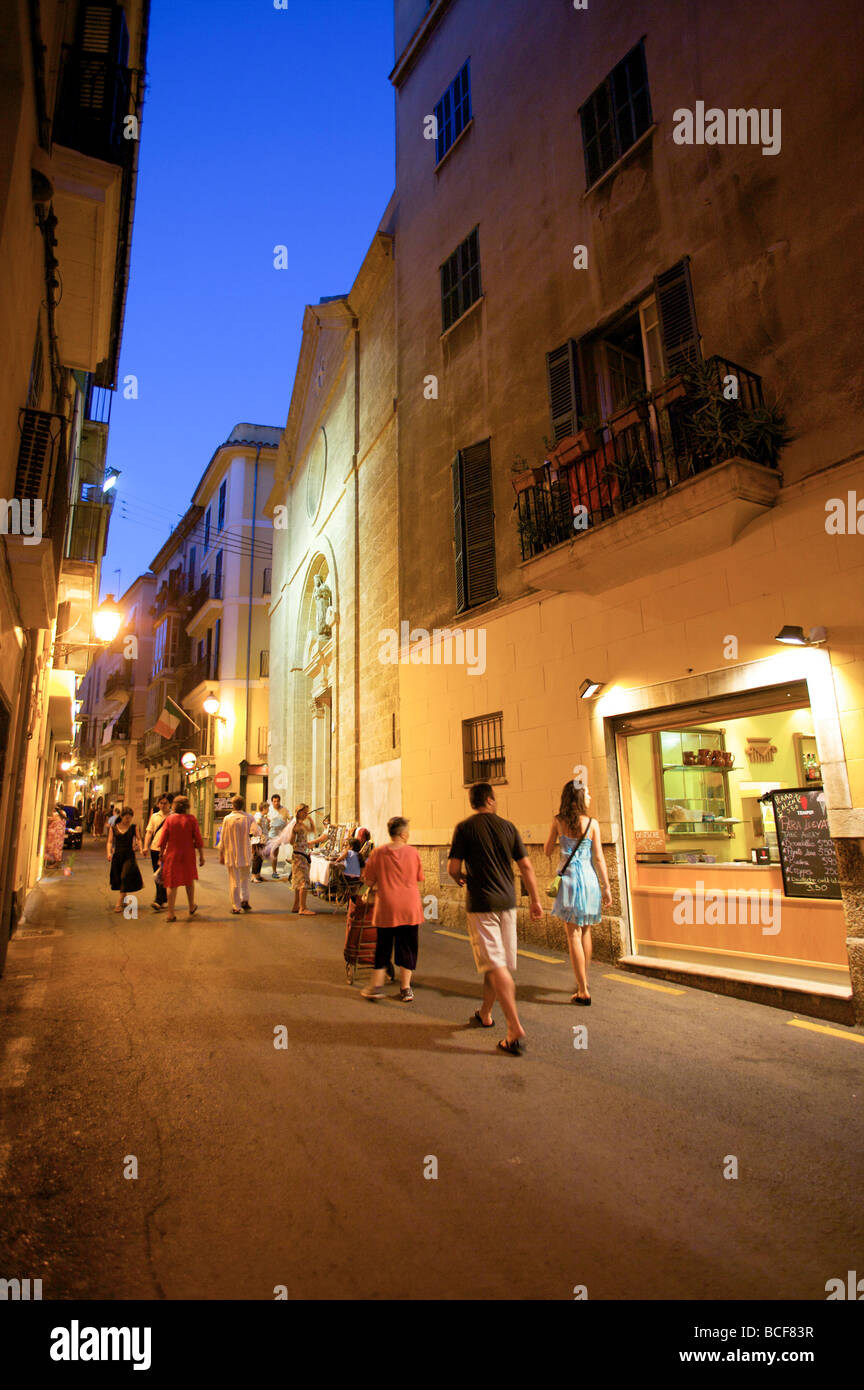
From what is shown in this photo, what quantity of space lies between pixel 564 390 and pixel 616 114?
11.4 feet

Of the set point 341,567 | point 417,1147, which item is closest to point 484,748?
point 417,1147

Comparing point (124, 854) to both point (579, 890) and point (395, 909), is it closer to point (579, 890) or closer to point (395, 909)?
point (395, 909)

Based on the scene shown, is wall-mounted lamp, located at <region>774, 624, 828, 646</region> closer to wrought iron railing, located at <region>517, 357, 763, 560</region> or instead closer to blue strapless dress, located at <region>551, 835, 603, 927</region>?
wrought iron railing, located at <region>517, 357, 763, 560</region>

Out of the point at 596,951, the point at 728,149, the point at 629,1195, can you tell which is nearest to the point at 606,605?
the point at 596,951

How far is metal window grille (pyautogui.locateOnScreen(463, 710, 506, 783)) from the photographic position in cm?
1093

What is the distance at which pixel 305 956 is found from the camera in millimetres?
8297

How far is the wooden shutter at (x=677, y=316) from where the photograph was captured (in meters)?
7.79

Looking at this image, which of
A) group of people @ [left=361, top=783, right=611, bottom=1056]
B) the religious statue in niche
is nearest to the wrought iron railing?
group of people @ [left=361, top=783, right=611, bottom=1056]

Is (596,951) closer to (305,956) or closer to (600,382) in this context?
(305,956)

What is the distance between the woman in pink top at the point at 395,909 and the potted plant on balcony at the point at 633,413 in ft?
16.0

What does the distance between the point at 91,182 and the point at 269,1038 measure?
7.63 m

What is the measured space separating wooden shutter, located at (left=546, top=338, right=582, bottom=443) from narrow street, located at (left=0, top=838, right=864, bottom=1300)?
720cm

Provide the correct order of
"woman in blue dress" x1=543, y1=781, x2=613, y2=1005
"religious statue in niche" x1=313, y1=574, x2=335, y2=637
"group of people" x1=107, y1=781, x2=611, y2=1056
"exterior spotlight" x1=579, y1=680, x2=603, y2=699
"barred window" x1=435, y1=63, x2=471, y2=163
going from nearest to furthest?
"group of people" x1=107, y1=781, x2=611, y2=1056, "woman in blue dress" x1=543, y1=781, x2=613, y2=1005, "exterior spotlight" x1=579, y1=680, x2=603, y2=699, "barred window" x1=435, y1=63, x2=471, y2=163, "religious statue in niche" x1=313, y1=574, x2=335, y2=637

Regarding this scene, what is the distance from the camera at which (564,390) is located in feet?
32.0
